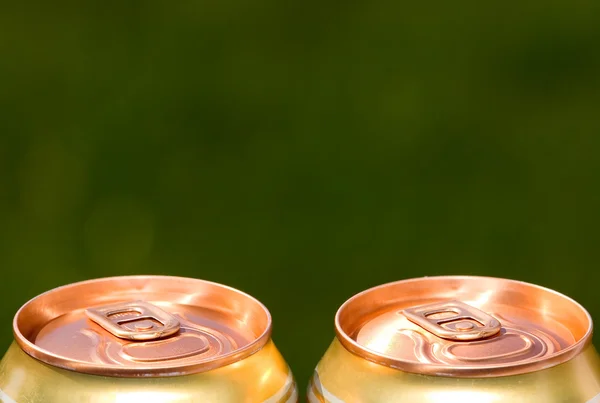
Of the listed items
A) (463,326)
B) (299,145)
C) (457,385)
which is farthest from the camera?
(299,145)

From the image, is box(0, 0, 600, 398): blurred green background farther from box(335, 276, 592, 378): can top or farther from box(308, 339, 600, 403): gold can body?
box(308, 339, 600, 403): gold can body

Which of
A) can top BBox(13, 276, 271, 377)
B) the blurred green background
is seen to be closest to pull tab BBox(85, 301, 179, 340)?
can top BBox(13, 276, 271, 377)

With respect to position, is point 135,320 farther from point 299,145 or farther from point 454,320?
point 299,145

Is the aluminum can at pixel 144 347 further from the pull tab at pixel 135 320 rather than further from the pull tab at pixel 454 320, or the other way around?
the pull tab at pixel 454 320

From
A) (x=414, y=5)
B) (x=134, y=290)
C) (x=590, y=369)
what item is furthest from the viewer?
(x=414, y=5)

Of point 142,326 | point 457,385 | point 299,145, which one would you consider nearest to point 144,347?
point 142,326

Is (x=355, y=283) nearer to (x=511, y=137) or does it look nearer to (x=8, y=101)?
(x=511, y=137)

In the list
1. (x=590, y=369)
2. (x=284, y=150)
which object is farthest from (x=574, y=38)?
(x=590, y=369)
